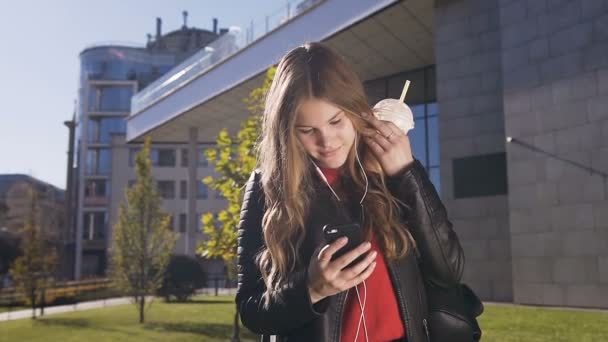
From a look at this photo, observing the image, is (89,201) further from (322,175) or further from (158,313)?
(322,175)

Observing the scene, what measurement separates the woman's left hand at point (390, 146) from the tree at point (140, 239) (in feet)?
59.9

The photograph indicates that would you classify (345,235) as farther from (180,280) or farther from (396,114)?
(180,280)

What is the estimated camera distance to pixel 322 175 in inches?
74.4

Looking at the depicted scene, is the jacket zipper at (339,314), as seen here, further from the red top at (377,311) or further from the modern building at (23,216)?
the modern building at (23,216)

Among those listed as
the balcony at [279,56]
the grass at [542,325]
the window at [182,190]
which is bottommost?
the grass at [542,325]

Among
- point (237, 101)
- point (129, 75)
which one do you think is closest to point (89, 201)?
point (129, 75)

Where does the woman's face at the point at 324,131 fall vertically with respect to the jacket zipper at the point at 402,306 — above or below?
above

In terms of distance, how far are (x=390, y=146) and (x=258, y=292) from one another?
62 centimetres

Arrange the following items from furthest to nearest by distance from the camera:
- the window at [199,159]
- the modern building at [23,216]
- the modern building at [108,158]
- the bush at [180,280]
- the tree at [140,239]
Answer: the modern building at [108,158]
the window at [199,159]
the modern building at [23,216]
the bush at [180,280]
the tree at [140,239]

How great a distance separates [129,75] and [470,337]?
6183cm

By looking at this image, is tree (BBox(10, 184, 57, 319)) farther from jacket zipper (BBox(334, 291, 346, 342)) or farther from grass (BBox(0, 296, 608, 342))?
jacket zipper (BBox(334, 291, 346, 342))

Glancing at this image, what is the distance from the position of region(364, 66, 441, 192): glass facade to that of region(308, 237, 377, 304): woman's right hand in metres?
23.1

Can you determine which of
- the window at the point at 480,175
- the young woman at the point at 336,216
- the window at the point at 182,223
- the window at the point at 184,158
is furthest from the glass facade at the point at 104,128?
the young woman at the point at 336,216

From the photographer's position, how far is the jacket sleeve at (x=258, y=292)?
1.64 meters
